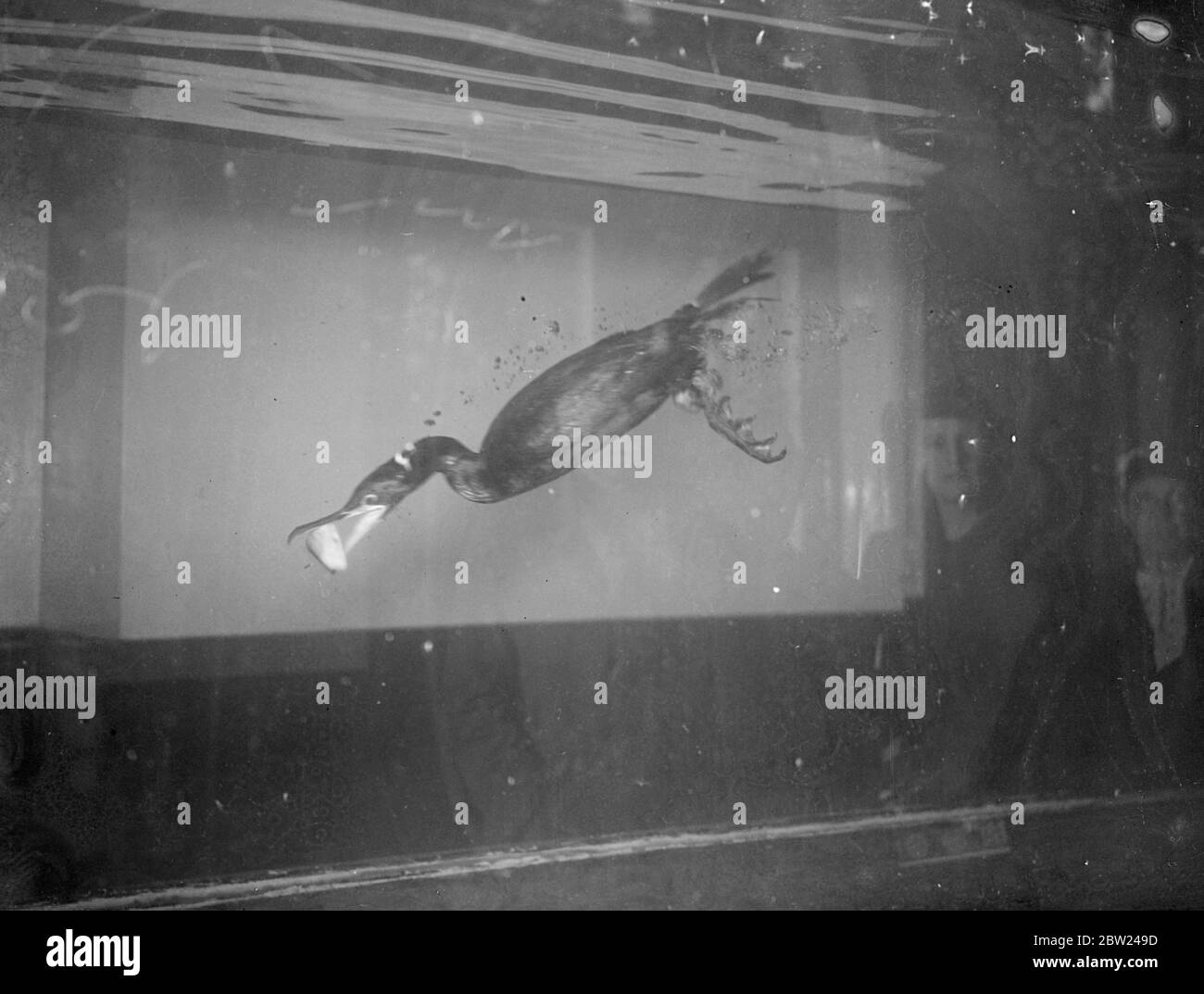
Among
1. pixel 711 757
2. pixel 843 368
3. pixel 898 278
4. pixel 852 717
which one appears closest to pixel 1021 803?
pixel 852 717

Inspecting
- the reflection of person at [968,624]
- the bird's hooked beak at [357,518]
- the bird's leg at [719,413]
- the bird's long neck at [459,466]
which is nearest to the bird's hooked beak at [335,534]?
the bird's hooked beak at [357,518]

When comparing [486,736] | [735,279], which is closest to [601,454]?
[735,279]

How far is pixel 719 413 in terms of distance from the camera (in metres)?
1.29

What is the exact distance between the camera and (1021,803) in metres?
1.30

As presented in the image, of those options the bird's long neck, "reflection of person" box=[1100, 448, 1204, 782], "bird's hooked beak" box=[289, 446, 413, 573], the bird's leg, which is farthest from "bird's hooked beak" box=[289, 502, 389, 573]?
"reflection of person" box=[1100, 448, 1204, 782]

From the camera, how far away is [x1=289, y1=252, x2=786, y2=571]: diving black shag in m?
1.26

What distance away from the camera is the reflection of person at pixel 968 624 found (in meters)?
1.29

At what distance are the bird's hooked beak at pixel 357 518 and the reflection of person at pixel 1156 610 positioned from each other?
1.14m

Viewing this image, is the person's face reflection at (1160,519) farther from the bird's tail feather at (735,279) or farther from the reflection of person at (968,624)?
the bird's tail feather at (735,279)

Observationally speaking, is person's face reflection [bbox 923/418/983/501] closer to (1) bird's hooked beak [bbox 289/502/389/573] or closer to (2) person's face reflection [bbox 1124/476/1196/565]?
(2) person's face reflection [bbox 1124/476/1196/565]

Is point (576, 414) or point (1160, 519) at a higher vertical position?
point (576, 414)

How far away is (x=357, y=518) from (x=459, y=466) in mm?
176

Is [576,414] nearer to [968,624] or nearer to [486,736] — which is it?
[486,736]
